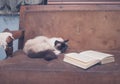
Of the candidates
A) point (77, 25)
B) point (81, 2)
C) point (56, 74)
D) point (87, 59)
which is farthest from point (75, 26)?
point (56, 74)

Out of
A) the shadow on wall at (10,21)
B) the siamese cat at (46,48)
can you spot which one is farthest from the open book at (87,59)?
the shadow on wall at (10,21)

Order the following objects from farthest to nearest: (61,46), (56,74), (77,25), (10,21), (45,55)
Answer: (10,21), (77,25), (61,46), (45,55), (56,74)

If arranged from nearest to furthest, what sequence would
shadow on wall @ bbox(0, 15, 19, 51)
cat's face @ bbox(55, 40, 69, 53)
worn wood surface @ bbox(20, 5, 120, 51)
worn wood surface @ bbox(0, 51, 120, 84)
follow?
worn wood surface @ bbox(0, 51, 120, 84) < cat's face @ bbox(55, 40, 69, 53) < worn wood surface @ bbox(20, 5, 120, 51) < shadow on wall @ bbox(0, 15, 19, 51)

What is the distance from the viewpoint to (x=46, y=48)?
167cm

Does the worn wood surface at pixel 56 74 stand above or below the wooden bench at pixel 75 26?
below

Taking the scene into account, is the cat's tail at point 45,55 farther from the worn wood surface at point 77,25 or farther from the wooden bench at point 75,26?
the worn wood surface at point 77,25

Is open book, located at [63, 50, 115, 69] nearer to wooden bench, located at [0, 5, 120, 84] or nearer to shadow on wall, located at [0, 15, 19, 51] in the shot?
wooden bench, located at [0, 5, 120, 84]

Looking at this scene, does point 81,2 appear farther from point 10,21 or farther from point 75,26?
point 10,21

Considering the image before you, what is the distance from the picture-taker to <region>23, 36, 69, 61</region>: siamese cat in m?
1.65

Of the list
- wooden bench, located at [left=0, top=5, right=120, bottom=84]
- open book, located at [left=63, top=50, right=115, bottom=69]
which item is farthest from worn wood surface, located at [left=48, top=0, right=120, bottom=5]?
open book, located at [left=63, top=50, right=115, bottom=69]

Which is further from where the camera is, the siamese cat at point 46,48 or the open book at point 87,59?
the siamese cat at point 46,48

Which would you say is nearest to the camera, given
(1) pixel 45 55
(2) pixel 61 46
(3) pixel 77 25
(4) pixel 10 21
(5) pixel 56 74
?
(5) pixel 56 74

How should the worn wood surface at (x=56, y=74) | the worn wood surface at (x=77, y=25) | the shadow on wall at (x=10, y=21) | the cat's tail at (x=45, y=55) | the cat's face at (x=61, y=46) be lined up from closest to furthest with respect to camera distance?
the worn wood surface at (x=56, y=74), the cat's tail at (x=45, y=55), the cat's face at (x=61, y=46), the worn wood surface at (x=77, y=25), the shadow on wall at (x=10, y=21)

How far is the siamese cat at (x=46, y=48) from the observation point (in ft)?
5.40
